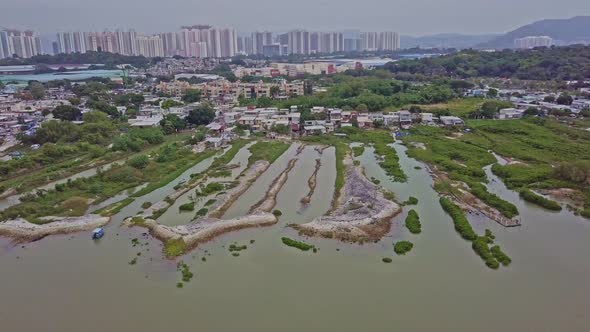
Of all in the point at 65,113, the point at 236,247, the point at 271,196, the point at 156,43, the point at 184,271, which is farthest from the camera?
the point at 156,43

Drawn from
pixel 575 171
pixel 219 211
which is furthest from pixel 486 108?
pixel 219 211

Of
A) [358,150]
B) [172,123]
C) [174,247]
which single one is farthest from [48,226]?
[172,123]

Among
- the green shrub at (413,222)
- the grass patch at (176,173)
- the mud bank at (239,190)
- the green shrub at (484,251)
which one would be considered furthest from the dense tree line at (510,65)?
the green shrub at (484,251)

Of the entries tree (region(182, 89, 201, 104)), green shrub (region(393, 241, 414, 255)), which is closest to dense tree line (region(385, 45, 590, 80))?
tree (region(182, 89, 201, 104))

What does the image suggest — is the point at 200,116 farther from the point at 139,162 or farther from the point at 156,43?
the point at 156,43

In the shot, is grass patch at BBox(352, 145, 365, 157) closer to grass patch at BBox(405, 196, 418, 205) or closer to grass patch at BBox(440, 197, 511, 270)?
grass patch at BBox(405, 196, 418, 205)

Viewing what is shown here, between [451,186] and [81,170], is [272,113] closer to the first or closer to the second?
[81,170]
